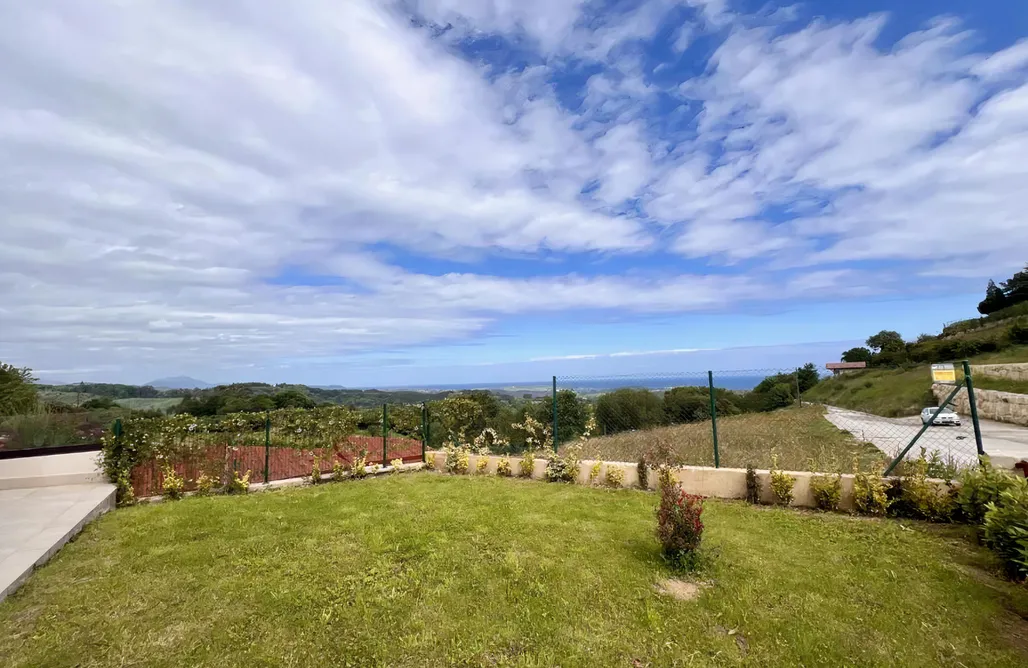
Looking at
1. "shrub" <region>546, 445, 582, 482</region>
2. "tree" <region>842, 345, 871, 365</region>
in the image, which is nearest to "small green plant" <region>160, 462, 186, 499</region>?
"shrub" <region>546, 445, 582, 482</region>

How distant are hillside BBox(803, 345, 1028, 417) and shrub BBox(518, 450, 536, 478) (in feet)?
19.7

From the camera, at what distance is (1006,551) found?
437 centimetres

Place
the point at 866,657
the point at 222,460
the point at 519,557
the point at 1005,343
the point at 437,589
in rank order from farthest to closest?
the point at 1005,343, the point at 222,460, the point at 519,557, the point at 437,589, the point at 866,657

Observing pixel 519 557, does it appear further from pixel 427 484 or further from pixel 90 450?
pixel 90 450

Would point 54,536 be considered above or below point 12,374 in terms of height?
below

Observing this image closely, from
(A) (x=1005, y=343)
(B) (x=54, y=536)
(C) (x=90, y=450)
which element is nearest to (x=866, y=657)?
(B) (x=54, y=536)

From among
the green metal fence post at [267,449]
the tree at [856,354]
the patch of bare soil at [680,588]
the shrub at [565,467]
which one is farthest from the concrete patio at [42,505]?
the tree at [856,354]

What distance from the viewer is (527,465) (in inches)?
351

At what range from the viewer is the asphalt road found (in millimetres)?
6535

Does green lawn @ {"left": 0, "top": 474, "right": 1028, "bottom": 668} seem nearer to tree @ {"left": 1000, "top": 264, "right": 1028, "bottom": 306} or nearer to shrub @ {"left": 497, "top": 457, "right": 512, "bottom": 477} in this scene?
shrub @ {"left": 497, "top": 457, "right": 512, "bottom": 477}

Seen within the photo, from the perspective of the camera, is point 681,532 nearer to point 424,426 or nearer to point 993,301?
point 424,426

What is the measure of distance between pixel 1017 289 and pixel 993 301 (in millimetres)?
2818

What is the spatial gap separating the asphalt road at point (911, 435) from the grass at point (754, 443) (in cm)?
38

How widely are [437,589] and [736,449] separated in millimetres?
6372
